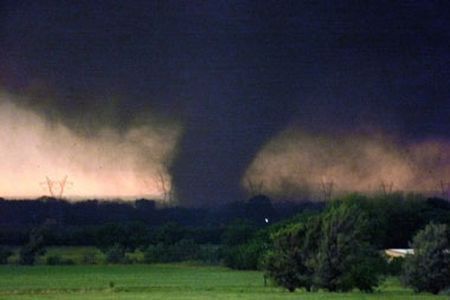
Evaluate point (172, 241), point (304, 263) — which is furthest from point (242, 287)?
point (172, 241)

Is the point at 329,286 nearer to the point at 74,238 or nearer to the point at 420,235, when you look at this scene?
the point at 420,235

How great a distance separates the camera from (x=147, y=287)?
228 ft

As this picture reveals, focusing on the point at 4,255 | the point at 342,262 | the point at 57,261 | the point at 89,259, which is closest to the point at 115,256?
the point at 89,259

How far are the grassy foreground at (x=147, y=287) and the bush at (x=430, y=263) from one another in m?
1.13

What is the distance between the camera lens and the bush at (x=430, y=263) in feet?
212

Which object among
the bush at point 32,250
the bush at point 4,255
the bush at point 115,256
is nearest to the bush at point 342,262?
the bush at point 115,256

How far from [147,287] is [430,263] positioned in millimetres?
17699

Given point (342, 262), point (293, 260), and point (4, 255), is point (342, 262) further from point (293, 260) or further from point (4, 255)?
point (4, 255)

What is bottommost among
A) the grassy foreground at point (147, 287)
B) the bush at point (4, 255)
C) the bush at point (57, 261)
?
the grassy foreground at point (147, 287)

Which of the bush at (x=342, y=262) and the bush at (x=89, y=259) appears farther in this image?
the bush at (x=89, y=259)

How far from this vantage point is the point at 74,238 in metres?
141

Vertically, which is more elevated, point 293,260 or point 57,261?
point 57,261

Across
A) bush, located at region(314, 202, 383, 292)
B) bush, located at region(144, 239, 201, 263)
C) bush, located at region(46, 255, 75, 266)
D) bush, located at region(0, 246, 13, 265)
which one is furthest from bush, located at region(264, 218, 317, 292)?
bush, located at region(0, 246, 13, 265)

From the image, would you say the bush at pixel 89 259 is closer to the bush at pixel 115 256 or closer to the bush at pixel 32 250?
the bush at pixel 115 256
